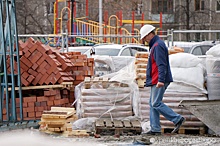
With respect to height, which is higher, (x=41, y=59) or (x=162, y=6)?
(x=162, y=6)

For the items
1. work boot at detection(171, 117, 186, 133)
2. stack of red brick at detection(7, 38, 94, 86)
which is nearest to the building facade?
stack of red brick at detection(7, 38, 94, 86)

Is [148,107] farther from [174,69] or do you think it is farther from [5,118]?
[5,118]

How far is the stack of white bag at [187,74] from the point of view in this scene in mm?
9320

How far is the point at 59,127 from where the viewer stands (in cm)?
913

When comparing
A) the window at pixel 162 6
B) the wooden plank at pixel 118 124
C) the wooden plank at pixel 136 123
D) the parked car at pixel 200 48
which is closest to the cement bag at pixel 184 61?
the wooden plank at pixel 136 123

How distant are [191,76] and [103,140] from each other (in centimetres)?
205

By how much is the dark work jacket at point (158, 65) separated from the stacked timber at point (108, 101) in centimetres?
95

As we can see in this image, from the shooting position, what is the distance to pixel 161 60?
8.61 m

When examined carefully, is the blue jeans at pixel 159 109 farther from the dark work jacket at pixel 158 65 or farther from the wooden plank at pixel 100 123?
the wooden plank at pixel 100 123

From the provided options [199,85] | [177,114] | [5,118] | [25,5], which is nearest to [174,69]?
[199,85]

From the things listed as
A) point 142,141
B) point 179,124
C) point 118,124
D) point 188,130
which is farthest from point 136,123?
point 142,141

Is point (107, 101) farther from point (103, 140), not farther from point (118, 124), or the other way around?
point (103, 140)

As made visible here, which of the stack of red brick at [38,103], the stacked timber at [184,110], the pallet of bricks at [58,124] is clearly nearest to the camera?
the pallet of bricks at [58,124]

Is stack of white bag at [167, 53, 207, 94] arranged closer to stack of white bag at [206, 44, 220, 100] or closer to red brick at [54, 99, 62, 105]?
stack of white bag at [206, 44, 220, 100]
